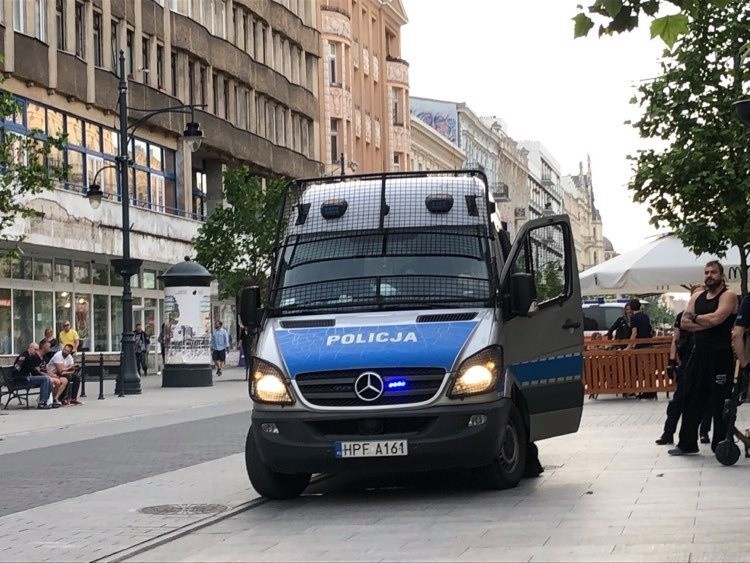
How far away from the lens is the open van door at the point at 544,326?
12164 mm

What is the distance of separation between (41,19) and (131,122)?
23.0 feet

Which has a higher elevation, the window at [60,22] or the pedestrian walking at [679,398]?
the window at [60,22]

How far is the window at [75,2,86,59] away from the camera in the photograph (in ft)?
144

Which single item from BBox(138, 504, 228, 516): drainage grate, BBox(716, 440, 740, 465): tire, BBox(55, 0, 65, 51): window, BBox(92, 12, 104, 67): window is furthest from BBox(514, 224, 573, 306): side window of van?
BBox(92, 12, 104, 67): window

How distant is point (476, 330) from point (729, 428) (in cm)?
303

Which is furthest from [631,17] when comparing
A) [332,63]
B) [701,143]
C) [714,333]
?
[332,63]

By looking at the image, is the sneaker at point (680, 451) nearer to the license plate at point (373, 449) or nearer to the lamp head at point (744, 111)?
the license plate at point (373, 449)

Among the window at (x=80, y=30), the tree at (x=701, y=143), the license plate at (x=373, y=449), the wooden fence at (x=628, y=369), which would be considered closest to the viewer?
the license plate at (x=373, y=449)

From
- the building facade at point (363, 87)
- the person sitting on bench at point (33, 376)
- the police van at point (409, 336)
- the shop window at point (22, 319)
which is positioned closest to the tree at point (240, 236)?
the shop window at point (22, 319)

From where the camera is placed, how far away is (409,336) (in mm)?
11594

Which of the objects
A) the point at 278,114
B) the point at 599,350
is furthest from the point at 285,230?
the point at 278,114

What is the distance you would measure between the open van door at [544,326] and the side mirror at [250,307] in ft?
6.79

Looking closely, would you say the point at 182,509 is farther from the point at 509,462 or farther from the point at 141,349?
the point at 141,349

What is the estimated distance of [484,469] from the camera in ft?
39.2
